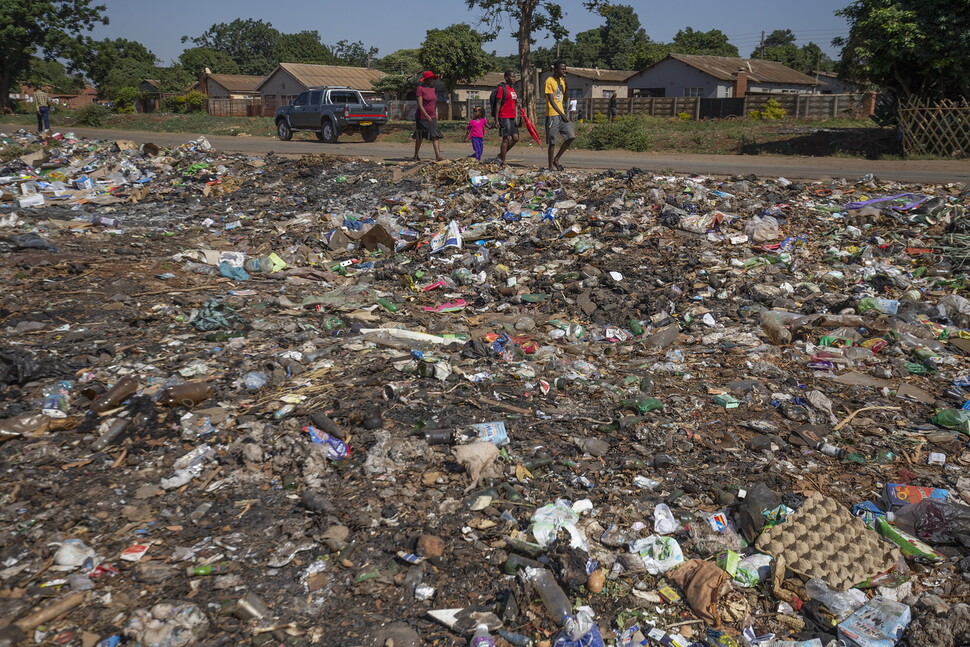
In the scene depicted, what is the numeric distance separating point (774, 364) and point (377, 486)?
307 cm

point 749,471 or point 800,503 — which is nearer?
point 800,503

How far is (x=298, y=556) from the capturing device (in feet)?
9.12

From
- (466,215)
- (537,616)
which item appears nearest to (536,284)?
(466,215)

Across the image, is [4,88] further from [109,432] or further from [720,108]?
[109,432]

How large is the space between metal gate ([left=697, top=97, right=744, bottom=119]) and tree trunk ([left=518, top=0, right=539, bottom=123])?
1174 cm

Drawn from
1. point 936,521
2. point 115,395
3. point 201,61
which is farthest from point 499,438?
point 201,61

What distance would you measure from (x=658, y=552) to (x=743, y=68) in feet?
147

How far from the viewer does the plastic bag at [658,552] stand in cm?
280

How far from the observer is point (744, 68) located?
1651 inches

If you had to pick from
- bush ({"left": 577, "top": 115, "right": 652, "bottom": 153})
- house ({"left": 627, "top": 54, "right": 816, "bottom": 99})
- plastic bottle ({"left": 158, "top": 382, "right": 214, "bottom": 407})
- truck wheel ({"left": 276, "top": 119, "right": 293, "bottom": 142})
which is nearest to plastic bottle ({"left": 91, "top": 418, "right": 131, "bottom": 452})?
plastic bottle ({"left": 158, "top": 382, "right": 214, "bottom": 407})

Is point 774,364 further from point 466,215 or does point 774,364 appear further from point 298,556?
point 466,215

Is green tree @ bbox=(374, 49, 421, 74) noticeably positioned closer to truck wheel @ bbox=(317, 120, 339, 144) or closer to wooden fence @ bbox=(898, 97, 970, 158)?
truck wheel @ bbox=(317, 120, 339, 144)

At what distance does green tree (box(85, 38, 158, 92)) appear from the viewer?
5078 cm

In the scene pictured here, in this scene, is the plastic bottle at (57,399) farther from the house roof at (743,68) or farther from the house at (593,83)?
the house at (593,83)
